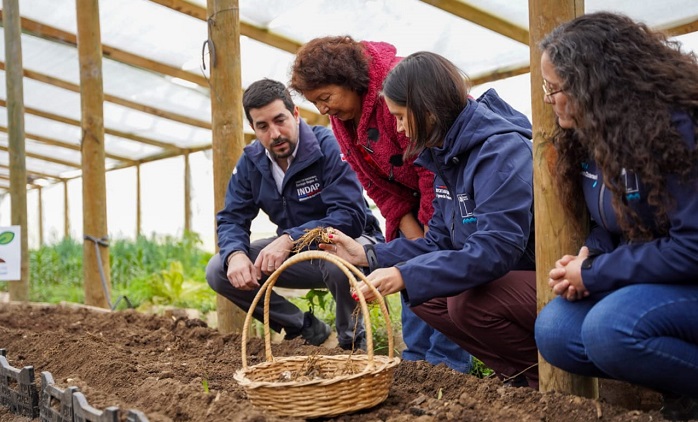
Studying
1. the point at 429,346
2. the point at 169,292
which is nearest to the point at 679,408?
the point at 429,346

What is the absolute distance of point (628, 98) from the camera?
205 cm

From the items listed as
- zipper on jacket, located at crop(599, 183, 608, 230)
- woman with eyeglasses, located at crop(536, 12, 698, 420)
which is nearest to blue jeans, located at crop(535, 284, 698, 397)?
woman with eyeglasses, located at crop(536, 12, 698, 420)

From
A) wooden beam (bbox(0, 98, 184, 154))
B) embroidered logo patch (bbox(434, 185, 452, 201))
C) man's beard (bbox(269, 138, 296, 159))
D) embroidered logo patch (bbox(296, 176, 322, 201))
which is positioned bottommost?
embroidered logo patch (bbox(434, 185, 452, 201))

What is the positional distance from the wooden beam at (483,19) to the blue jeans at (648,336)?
340 cm

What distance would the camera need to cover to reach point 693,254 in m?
1.98

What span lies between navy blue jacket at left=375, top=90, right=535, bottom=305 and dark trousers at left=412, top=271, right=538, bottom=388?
4.8 inches

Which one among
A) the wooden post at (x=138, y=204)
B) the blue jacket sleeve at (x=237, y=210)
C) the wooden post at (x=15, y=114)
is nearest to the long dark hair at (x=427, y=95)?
the blue jacket sleeve at (x=237, y=210)

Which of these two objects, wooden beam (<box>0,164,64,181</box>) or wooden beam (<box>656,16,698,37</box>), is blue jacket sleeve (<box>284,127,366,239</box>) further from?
wooden beam (<box>0,164,64,181</box>)

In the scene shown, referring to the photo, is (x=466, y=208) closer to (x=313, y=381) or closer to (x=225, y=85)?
(x=313, y=381)

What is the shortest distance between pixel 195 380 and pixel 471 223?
110cm

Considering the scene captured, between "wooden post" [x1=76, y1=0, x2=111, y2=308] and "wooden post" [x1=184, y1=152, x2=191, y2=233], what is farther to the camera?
"wooden post" [x1=184, y1=152, x2=191, y2=233]

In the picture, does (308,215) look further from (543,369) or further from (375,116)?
(543,369)

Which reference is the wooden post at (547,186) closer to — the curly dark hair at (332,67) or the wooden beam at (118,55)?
the curly dark hair at (332,67)

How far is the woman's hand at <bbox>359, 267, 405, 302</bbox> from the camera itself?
2486mm
